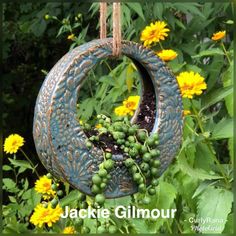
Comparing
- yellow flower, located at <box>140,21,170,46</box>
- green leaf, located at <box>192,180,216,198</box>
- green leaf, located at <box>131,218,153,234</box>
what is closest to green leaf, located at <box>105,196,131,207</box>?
green leaf, located at <box>131,218,153,234</box>

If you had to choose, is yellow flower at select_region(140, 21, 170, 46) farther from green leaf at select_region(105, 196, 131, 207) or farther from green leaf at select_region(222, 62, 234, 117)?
green leaf at select_region(105, 196, 131, 207)

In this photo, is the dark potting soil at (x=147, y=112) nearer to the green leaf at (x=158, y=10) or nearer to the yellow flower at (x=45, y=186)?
the yellow flower at (x=45, y=186)

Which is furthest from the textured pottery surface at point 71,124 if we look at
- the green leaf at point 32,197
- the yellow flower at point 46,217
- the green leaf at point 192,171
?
the green leaf at point 32,197

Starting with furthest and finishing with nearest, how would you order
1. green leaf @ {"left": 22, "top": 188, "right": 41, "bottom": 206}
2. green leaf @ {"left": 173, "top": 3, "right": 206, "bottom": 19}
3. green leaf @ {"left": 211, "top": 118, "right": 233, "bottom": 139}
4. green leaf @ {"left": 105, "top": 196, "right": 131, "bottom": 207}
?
1. green leaf @ {"left": 22, "top": 188, "right": 41, "bottom": 206}
2. green leaf @ {"left": 173, "top": 3, "right": 206, "bottom": 19}
3. green leaf @ {"left": 105, "top": 196, "right": 131, "bottom": 207}
4. green leaf @ {"left": 211, "top": 118, "right": 233, "bottom": 139}

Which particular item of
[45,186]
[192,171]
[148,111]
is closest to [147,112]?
[148,111]

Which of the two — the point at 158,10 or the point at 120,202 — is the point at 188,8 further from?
the point at 120,202

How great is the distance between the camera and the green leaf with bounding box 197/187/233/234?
1.09 m

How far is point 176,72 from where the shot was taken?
1448mm

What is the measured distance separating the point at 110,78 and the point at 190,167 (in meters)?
0.47

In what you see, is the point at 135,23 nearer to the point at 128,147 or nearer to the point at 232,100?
the point at 232,100

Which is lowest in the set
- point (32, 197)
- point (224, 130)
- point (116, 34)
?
point (32, 197)

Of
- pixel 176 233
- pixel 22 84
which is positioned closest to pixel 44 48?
pixel 22 84

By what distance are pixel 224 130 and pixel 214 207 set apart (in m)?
0.15

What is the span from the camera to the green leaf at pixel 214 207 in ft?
3.58
